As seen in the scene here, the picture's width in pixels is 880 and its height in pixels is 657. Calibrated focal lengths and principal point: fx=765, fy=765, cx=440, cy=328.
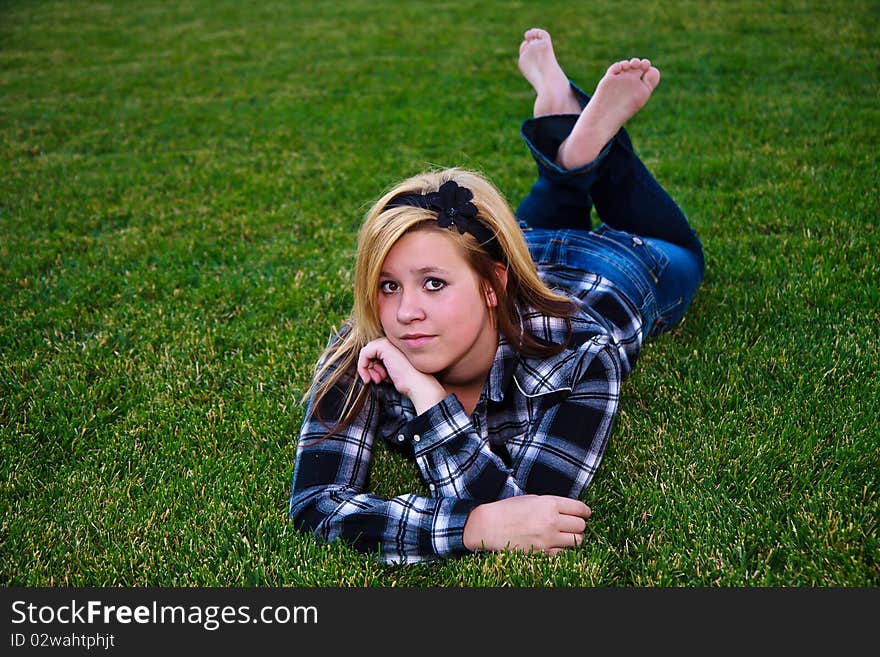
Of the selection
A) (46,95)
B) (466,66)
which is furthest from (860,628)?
(46,95)

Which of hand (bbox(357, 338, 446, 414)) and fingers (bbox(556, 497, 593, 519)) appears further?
hand (bbox(357, 338, 446, 414))

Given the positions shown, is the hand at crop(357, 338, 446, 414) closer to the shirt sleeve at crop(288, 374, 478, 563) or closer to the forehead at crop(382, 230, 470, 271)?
the shirt sleeve at crop(288, 374, 478, 563)

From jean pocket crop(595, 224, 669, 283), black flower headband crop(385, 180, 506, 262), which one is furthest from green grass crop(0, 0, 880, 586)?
black flower headband crop(385, 180, 506, 262)

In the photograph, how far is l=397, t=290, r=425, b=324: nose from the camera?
277 centimetres

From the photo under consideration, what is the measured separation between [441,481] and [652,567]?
786 millimetres

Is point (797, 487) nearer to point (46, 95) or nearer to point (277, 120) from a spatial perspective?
point (277, 120)

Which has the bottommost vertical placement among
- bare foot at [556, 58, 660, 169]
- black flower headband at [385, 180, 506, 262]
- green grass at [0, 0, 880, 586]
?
green grass at [0, 0, 880, 586]

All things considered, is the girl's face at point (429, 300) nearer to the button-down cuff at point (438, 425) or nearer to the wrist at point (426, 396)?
the wrist at point (426, 396)

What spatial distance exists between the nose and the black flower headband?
305mm

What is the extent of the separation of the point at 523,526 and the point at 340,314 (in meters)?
2.38

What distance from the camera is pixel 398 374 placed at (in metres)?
2.88

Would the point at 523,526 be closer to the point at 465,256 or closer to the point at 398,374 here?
the point at 398,374

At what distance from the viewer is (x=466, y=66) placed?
1134cm

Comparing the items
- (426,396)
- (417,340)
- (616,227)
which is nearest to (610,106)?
(616,227)
